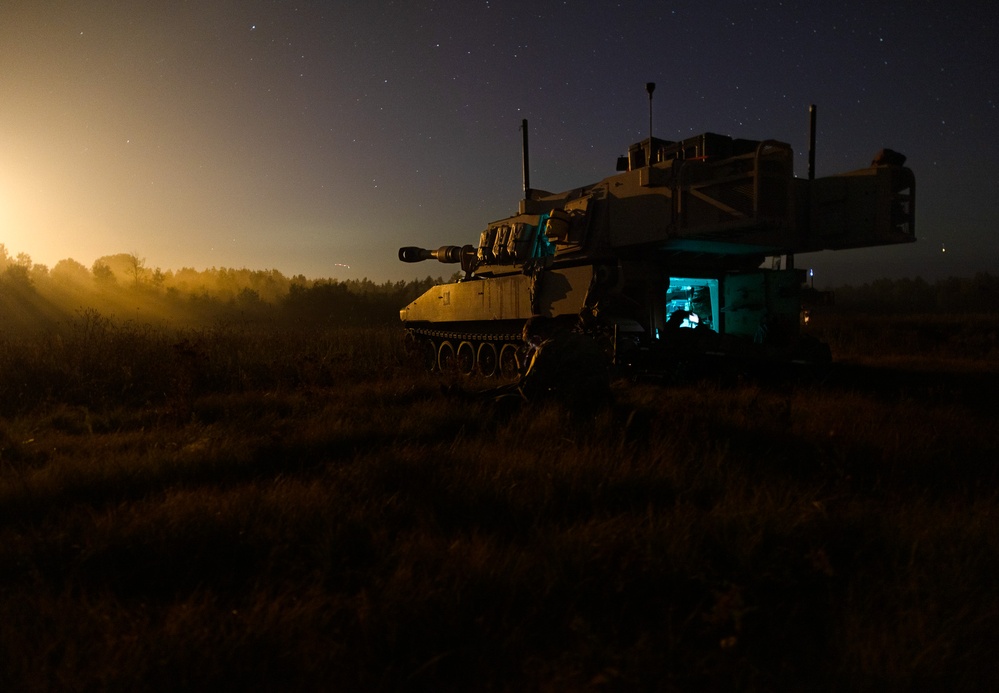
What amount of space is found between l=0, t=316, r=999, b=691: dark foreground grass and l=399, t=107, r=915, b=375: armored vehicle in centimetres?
396

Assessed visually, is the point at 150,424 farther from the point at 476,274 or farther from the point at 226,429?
the point at 476,274

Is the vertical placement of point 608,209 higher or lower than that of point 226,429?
higher

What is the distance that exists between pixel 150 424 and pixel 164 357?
4647 millimetres

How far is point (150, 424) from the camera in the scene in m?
6.86

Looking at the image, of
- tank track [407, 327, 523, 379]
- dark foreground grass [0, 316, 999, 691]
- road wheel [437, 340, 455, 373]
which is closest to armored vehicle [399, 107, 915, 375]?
tank track [407, 327, 523, 379]

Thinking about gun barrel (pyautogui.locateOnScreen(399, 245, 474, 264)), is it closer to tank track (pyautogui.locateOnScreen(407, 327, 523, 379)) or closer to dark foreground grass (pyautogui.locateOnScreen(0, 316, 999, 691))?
tank track (pyautogui.locateOnScreen(407, 327, 523, 379))

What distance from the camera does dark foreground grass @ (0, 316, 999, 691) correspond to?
206 centimetres

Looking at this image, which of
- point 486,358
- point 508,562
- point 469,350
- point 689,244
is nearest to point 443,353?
point 469,350

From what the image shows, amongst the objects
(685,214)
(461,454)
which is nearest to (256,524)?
(461,454)

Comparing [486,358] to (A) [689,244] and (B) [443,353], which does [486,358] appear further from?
(A) [689,244]

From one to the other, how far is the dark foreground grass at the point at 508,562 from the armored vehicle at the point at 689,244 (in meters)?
3.96

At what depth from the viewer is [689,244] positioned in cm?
941

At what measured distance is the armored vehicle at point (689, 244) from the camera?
8.47 m

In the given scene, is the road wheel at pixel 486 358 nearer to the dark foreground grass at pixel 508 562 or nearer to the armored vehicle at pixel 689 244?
the armored vehicle at pixel 689 244
